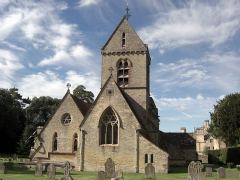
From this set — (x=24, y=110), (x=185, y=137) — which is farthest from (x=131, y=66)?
(x=24, y=110)

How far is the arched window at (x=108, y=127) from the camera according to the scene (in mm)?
35594

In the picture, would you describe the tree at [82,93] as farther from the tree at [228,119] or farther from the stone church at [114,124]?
the stone church at [114,124]

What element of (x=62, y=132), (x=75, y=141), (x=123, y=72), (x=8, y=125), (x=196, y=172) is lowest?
(x=196, y=172)

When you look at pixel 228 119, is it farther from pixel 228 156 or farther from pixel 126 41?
pixel 126 41

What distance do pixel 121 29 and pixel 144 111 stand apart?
33.2 feet

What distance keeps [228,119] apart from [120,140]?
85.7 feet

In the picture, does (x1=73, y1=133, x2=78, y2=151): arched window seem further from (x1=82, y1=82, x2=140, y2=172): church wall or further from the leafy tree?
the leafy tree

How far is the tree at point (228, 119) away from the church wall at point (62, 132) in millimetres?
25970

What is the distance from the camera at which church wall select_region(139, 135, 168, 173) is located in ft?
109

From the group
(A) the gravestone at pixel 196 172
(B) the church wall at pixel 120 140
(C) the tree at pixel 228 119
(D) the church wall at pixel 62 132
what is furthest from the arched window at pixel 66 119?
(C) the tree at pixel 228 119

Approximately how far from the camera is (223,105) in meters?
56.2

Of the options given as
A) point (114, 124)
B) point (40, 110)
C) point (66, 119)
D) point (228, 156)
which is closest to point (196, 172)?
point (114, 124)

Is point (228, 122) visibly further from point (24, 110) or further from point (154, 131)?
point (24, 110)

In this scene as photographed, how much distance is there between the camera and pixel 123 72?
42.8 meters
